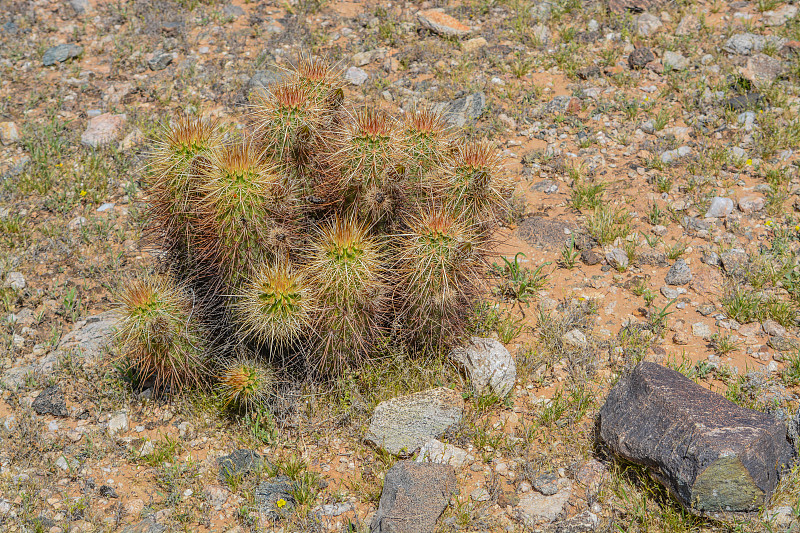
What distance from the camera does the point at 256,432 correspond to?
14.0 feet

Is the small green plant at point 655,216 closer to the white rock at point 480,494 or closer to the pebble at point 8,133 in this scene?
the white rock at point 480,494

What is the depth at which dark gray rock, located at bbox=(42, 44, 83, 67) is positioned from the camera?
795cm

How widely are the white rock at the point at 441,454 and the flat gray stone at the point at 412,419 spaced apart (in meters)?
0.05

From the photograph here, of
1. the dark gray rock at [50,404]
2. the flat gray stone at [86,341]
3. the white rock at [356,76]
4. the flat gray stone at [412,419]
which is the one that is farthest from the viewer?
the white rock at [356,76]

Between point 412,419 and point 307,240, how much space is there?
1.28 meters

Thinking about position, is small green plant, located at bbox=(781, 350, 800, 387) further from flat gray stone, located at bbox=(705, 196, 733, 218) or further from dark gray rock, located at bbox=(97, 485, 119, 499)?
dark gray rock, located at bbox=(97, 485, 119, 499)

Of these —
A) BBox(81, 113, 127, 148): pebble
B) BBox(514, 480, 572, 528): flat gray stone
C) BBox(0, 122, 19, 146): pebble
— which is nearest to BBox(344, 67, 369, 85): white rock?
BBox(81, 113, 127, 148): pebble

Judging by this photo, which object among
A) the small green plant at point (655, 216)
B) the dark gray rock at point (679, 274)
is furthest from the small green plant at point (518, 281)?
the small green plant at point (655, 216)

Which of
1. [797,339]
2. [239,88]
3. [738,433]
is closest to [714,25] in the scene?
[797,339]

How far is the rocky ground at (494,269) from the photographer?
3959 mm

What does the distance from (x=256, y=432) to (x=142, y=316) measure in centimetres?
100

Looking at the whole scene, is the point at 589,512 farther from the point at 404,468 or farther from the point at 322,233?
the point at 322,233

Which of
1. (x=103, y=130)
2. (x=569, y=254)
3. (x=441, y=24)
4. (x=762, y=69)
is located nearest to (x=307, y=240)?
(x=569, y=254)

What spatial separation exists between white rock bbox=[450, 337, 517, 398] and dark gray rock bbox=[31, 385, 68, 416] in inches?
103
